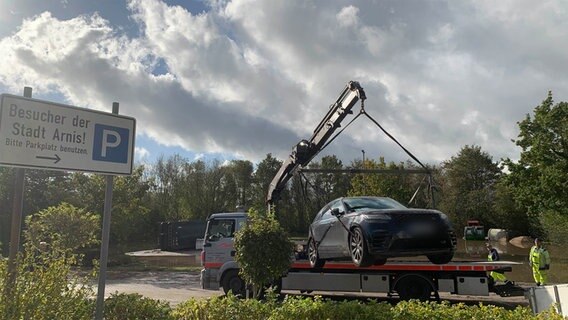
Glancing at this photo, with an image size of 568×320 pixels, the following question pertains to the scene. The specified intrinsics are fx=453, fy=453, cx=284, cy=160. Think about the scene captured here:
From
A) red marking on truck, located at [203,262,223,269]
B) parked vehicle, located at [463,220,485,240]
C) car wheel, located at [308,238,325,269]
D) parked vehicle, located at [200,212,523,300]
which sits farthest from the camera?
parked vehicle, located at [463,220,485,240]

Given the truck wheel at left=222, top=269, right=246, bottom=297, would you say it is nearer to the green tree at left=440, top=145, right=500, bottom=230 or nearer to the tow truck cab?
the tow truck cab

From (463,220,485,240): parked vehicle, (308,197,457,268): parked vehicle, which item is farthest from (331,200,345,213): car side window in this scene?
(463,220,485,240): parked vehicle

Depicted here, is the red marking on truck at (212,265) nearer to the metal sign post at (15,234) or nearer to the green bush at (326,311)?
the green bush at (326,311)

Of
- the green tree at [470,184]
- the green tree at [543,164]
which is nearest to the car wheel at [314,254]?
the green tree at [543,164]

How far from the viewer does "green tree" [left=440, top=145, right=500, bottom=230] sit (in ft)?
158

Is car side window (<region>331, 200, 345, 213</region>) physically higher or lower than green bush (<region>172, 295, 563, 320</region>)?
higher

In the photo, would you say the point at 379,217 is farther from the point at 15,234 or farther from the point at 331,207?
the point at 15,234

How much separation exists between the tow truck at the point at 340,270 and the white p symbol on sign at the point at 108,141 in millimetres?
5651

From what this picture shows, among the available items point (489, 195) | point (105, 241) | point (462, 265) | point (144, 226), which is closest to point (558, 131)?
point (489, 195)

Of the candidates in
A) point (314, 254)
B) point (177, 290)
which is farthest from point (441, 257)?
point (177, 290)

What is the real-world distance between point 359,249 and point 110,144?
4768 mm

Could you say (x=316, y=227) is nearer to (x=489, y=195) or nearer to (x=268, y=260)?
(x=268, y=260)

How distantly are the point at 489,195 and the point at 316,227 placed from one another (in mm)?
45504

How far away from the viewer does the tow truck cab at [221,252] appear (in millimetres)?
11898
